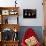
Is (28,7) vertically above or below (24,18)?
above

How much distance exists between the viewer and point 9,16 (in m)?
5.16

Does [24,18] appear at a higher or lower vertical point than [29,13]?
lower

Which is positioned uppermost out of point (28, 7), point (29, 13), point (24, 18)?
point (28, 7)

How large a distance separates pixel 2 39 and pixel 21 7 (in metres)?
1.23

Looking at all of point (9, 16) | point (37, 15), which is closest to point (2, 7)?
point (9, 16)

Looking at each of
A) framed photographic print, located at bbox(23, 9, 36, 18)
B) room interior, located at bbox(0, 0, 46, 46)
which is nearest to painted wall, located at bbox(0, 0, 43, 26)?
room interior, located at bbox(0, 0, 46, 46)

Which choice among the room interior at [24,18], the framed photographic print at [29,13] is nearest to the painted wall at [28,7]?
the room interior at [24,18]

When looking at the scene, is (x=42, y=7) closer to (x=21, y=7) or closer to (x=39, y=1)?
(x=39, y=1)

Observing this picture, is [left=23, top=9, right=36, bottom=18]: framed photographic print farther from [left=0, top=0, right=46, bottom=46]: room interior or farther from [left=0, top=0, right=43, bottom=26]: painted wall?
[left=0, top=0, right=43, bottom=26]: painted wall

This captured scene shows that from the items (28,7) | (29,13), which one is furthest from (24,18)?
(28,7)

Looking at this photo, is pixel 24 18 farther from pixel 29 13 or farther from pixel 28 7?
pixel 28 7

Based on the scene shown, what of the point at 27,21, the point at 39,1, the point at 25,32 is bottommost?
the point at 25,32

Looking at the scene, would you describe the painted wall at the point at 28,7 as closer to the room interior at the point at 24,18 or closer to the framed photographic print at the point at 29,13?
the room interior at the point at 24,18

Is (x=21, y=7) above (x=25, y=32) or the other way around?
above
